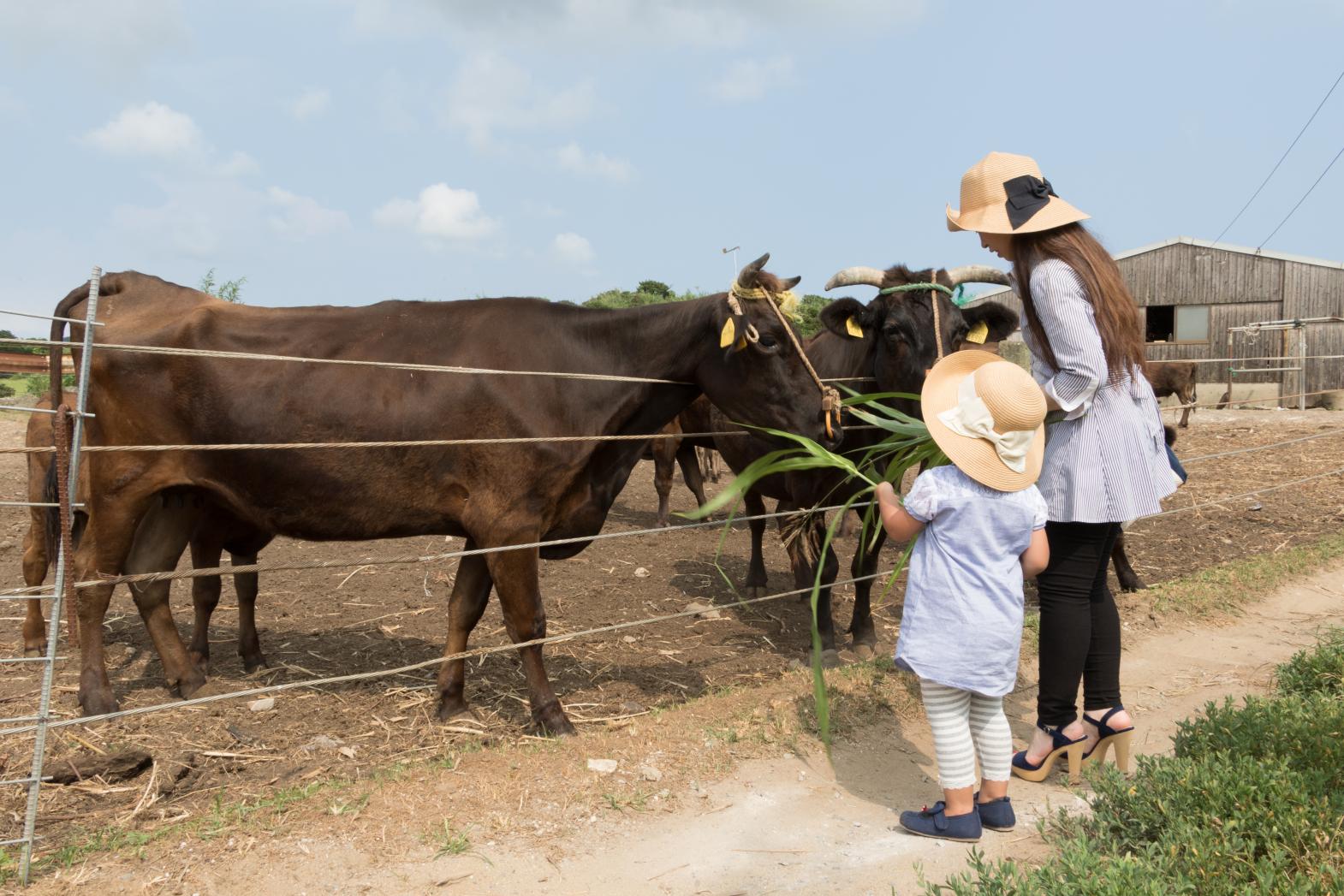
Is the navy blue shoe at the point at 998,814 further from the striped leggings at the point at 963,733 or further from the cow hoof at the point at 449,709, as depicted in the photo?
the cow hoof at the point at 449,709

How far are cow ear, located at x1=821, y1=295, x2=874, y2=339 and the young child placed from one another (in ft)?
9.47

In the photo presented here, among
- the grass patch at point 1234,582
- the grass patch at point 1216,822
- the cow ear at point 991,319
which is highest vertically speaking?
the cow ear at point 991,319

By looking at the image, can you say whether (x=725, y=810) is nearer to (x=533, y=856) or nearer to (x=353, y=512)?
(x=533, y=856)

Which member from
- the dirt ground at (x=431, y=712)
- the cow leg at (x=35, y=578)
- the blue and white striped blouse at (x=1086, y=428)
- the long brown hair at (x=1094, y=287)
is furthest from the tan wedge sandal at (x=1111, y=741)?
the cow leg at (x=35, y=578)

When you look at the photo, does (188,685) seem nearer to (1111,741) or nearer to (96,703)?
(96,703)

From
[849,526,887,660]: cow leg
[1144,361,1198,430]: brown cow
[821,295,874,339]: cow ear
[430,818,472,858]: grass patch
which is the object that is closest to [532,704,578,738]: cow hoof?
[430,818,472,858]: grass patch

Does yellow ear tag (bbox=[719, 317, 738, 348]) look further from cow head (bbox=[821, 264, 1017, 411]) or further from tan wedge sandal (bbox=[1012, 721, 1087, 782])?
tan wedge sandal (bbox=[1012, 721, 1087, 782])

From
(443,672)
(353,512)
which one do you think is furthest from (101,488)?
(443,672)

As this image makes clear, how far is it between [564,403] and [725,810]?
2028mm

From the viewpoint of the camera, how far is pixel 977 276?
21.3 ft

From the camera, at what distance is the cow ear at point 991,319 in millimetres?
6000

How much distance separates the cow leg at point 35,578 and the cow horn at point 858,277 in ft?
17.7

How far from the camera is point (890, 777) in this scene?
12.5 feet

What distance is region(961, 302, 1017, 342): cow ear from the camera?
6000 millimetres
